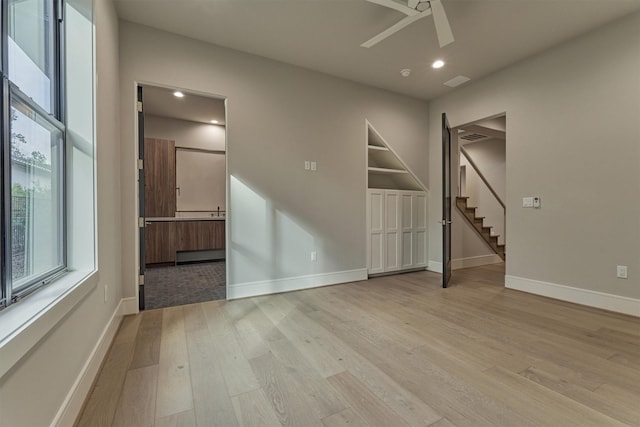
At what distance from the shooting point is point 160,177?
5.33 meters

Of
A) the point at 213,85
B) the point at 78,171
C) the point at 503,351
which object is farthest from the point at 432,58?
the point at 78,171

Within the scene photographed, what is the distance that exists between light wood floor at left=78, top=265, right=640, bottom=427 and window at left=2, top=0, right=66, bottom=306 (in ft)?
2.62

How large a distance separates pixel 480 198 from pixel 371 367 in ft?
20.7

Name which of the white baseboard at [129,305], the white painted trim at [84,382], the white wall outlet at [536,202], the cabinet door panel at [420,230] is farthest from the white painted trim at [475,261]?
the white painted trim at [84,382]

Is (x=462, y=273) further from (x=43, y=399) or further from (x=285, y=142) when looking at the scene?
(x=43, y=399)

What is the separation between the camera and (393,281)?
3982 mm

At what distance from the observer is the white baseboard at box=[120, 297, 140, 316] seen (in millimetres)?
2674

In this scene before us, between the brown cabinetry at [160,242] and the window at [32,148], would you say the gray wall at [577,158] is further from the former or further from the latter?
the brown cabinetry at [160,242]

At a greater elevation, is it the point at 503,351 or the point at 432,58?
the point at 432,58

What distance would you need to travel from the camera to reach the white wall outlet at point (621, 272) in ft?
8.93

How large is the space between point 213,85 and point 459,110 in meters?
3.54

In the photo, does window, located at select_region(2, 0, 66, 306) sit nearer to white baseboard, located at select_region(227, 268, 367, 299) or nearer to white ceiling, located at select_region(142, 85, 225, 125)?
white baseboard, located at select_region(227, 268, 367, 299)

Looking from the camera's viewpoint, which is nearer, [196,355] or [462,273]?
[196,355]

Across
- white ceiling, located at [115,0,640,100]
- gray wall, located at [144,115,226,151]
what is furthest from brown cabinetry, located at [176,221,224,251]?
white ceiling, located at [115,0,640,100]
